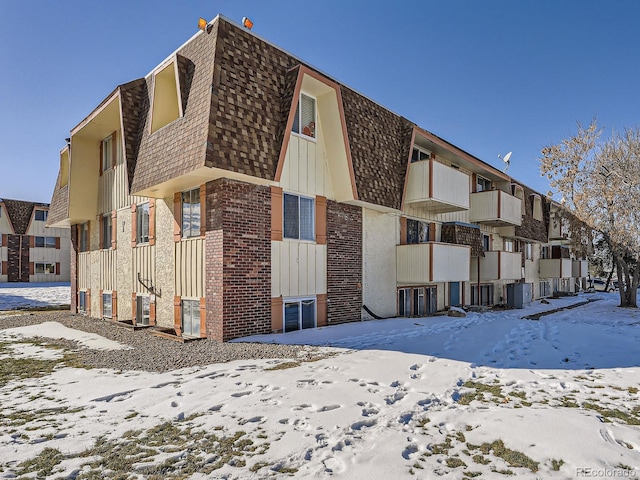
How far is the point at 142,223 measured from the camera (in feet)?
43.9

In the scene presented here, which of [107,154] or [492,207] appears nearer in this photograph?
[107,154]

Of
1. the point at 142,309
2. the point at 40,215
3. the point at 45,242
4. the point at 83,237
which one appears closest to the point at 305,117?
the point at 142,309

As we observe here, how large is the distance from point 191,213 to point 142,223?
3498 millimetres

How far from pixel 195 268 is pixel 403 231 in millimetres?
8463

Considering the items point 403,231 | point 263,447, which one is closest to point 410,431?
point 263,447

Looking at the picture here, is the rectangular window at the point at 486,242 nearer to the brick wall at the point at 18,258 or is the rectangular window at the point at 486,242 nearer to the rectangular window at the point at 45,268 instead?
the rectangular window at the point at 45,268

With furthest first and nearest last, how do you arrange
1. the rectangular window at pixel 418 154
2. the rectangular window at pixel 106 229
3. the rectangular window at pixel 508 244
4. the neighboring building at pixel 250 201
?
the rectangular window at pixel 508 244, the rectangular window at pixel 418 154, the rectangular window at pixel 106 229, the neighboring building at pixel 250 201

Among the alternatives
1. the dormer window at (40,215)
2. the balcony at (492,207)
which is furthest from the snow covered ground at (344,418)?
the dormer window at (40,215)

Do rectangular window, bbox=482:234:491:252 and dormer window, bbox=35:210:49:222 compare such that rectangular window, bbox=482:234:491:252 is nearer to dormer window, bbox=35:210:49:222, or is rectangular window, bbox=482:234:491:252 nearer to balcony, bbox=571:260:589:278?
balcony, bbox=571:260:589:278

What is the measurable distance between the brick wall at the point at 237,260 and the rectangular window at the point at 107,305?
7.72 meters

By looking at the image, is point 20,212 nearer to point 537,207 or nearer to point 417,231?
point 417,231

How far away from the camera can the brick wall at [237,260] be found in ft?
31.5

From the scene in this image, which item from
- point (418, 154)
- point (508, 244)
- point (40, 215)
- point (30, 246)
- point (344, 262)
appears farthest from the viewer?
point (40, 215)

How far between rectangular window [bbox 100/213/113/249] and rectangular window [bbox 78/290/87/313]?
10.7ft
